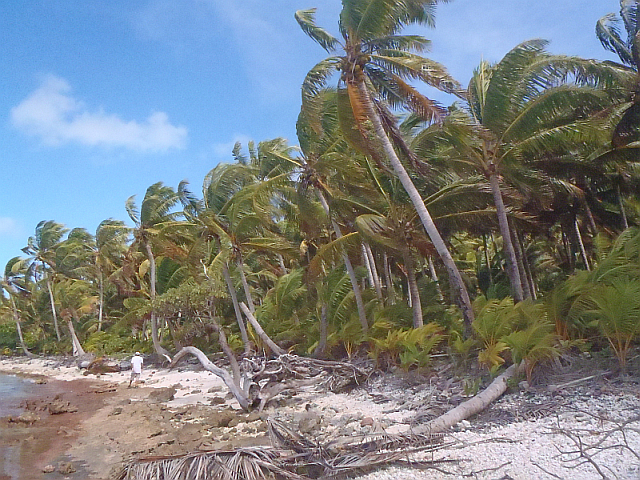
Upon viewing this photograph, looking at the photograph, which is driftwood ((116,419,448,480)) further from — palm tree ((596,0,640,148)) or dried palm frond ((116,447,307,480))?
palm tree ((596,0,640,148))

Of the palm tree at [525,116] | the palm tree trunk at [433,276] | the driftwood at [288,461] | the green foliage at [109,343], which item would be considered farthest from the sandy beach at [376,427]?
the green foliage at [109,343]

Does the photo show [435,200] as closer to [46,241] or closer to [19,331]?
[46,241]

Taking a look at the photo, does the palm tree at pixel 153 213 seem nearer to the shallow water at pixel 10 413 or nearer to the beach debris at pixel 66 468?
the shallow water at pixel 10 413

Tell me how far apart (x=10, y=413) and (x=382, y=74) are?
47.2ft

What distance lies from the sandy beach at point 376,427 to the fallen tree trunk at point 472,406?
0.13 metres

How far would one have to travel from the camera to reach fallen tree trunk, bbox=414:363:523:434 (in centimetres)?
739

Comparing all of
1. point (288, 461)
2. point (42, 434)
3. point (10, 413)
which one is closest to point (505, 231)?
point (288, 461)

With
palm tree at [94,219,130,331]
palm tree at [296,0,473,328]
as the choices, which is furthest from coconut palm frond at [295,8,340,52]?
palm tree at [94,219,130,331]

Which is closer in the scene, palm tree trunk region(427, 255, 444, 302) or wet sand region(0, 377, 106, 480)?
wet sand region(0, 377, 106, 480)

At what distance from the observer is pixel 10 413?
51.5 feet

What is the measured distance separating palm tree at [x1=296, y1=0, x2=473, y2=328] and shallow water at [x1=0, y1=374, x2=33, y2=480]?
30.0ft

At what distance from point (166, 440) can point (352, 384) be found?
14.8 ft

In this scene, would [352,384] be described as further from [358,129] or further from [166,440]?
[358,129]

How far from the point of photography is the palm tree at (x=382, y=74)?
37.1 feet
